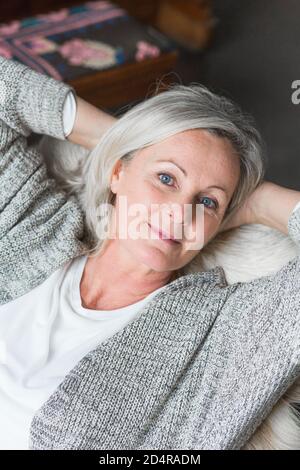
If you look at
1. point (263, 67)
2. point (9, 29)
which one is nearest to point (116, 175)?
point (9, 29)

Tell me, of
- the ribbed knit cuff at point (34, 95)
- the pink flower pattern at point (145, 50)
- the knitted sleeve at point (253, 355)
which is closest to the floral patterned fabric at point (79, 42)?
the pink flower pattern at point (145, 50)

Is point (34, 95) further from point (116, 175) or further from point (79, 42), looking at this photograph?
point (79, 42)

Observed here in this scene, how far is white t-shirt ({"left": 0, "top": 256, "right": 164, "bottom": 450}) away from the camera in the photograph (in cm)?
139

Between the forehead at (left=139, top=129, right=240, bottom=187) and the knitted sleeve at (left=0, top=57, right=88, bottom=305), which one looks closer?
the forehead at (left=139, top=129, right=240, bottom=187)

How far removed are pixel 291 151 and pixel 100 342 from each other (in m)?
1.52

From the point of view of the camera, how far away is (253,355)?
4.36 feet

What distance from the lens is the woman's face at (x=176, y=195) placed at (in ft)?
4.68

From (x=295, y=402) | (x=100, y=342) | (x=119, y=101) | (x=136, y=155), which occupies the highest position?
(x=136, y=155)

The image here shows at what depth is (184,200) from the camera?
143 cm

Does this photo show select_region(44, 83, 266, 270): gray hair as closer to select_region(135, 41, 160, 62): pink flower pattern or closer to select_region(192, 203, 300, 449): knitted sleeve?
select_region(192, 203, 300, 449): knitted sleeve

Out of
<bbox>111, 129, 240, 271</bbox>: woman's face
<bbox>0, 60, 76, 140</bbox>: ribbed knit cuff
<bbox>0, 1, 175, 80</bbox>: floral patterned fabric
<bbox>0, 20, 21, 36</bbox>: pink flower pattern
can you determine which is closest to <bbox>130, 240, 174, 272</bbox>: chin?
<bbox>111, 129, 240, 271</bbox>: woman's face

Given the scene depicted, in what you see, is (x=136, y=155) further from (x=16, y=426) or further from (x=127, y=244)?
(x=16, y=426)

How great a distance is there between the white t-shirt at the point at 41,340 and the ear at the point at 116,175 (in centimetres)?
22
